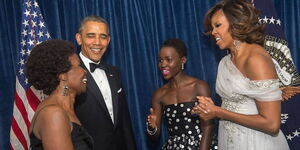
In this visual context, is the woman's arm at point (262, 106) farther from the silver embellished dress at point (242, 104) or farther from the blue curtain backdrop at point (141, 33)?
the blue curtain backdrop at point (141, 33)

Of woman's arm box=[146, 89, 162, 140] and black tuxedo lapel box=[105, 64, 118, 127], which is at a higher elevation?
black tuxedo lapel box=[105, 64, 118, 127]

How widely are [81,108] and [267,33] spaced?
168 cm

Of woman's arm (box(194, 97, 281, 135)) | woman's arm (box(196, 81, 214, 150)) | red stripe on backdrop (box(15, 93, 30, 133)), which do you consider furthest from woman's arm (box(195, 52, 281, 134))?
red stripe on backdrop (box(15, 93, 30, 133))

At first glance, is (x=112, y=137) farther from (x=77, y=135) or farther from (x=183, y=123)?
(x=77, y=135)

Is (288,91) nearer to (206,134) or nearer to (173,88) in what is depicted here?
(206,134)

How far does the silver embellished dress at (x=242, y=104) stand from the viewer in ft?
6.89

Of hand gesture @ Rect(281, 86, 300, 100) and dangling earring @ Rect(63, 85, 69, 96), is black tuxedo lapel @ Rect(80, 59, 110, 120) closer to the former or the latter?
dangling earring @ Rect(63, 85, 69, 96)

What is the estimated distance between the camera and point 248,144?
228cm

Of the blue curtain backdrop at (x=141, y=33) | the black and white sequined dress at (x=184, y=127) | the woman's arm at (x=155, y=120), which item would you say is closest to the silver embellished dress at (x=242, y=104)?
the black and white sequined dress at (x=184, y=127)

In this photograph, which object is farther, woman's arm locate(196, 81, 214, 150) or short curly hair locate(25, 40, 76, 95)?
woman's arm locate(196, 81, 214, 150)

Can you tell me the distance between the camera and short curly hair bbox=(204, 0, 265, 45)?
2.18m

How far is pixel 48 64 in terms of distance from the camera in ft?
6.12

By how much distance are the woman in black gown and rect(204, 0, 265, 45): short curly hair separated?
978 mm

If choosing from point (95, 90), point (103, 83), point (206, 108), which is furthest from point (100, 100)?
point (206, 108)
